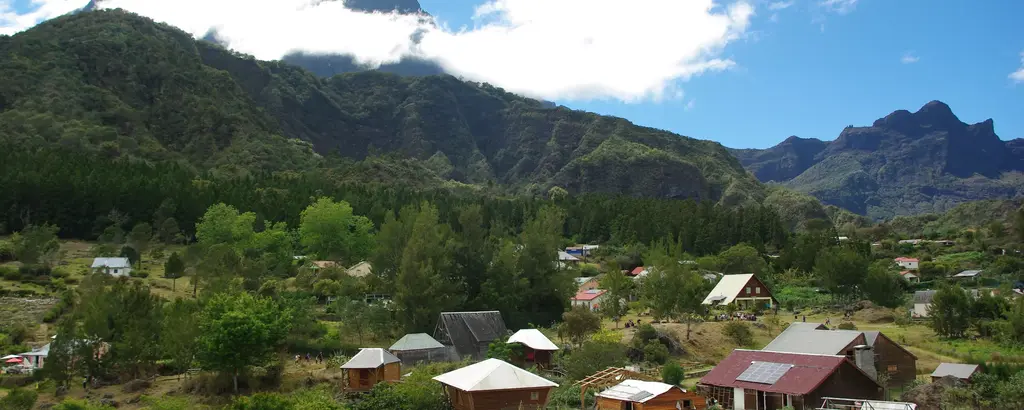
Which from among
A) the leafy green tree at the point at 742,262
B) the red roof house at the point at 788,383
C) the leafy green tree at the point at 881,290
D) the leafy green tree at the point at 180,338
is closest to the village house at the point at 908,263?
the leafy green tree at the point at 742,262

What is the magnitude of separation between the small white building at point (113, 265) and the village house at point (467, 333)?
27.8 meters

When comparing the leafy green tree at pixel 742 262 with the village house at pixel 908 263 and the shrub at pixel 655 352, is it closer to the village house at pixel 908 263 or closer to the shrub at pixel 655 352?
the village house at pixel 908 263

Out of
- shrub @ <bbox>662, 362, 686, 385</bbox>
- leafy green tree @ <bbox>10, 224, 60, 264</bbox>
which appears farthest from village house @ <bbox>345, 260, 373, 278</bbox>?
shrub @ <bbox>662, 362, 686, 385</bbox>

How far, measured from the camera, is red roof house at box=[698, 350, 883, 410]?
29.2m

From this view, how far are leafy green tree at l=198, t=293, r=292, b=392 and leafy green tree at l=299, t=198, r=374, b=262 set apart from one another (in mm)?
36863

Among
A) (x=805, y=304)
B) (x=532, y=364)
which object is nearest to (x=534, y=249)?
(x=532, y=364)

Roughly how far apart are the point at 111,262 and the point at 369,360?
34073 millimetres

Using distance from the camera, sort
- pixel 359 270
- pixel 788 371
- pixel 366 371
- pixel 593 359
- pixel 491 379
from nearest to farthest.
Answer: pixel 491 379, pixel 788 371, pixel 366 371, pixel 593 359, pixel 359 270

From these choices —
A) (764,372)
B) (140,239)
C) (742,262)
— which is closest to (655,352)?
(764,372)

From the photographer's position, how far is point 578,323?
42.7 m

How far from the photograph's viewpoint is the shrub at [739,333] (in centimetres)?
4416

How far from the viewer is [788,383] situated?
29734mm

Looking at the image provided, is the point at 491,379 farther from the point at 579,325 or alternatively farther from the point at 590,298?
the point at 590,298

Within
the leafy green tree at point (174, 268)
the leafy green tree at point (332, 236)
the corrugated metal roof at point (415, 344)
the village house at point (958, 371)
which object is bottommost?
the village house at point (958, 371)
